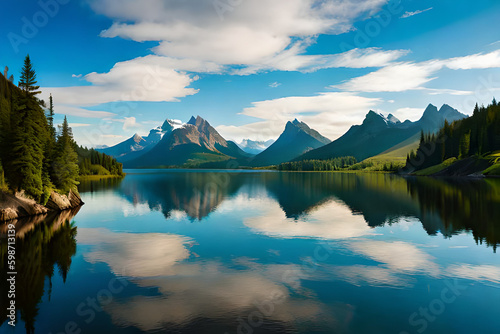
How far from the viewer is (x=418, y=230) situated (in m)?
40.5

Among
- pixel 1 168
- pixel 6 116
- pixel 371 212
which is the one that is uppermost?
pixel 6 116

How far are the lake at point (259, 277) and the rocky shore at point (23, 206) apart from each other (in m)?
7.15

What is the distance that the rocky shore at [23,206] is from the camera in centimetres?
4697

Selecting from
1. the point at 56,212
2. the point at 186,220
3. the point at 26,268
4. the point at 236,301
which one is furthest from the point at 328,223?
the point at 56,212

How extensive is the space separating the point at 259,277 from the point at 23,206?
164 feet

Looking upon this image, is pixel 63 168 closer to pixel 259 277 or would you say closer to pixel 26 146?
pixel 26 146

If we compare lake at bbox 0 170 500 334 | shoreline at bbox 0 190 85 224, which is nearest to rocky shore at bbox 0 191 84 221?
shoreline at bbox 0 190 85 224

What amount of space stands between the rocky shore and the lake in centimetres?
715

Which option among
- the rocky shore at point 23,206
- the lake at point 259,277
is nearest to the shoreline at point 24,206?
the rocky shore at point 23,206

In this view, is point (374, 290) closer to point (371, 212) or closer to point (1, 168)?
point (371, 212)

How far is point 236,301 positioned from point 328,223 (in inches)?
1207

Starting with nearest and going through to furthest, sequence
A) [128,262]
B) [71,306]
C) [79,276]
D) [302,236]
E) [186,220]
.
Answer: [71,306] < [79,276] < [128,262] < [302,236] < [186,220]

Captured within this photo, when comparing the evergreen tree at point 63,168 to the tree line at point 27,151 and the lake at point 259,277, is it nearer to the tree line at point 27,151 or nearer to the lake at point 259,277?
the tree line at point 27,151

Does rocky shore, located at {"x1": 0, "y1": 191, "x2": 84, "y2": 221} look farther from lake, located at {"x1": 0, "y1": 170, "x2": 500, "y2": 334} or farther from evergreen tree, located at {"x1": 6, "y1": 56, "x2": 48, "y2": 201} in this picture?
lake, located at {"x1": 0, "y1": 170, "x2": 500, "y2": 334}
